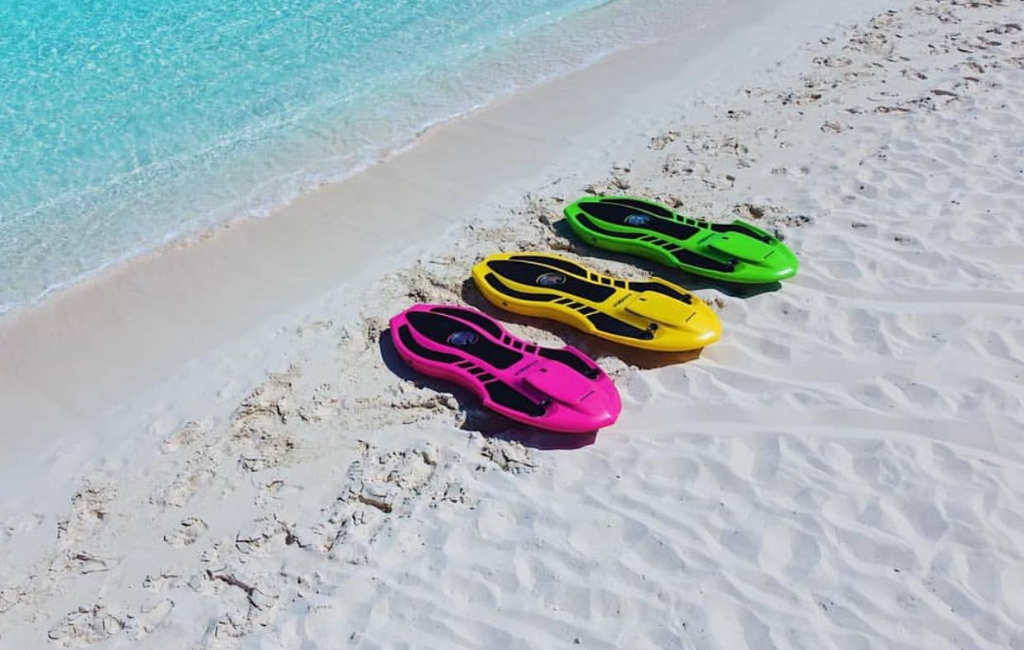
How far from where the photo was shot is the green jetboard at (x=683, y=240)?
521 cm

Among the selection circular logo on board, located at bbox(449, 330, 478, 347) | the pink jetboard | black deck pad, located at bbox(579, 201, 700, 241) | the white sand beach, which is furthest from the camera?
black deck pad, located at bbox(579, 201, 700, 241)

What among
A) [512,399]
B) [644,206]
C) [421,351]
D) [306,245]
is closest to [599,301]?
[512,399]

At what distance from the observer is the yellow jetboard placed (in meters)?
4.73

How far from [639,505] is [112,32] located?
30.8ft

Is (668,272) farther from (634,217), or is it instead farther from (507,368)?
(507,368)

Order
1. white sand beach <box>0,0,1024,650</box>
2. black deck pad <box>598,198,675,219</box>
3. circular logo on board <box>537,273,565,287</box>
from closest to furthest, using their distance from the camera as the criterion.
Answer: white sand beach <box>0,0,1024,650</box> → circular logo on board <box>537,273,565,287</box> → black deck pad <box>598,198,675,219</box>

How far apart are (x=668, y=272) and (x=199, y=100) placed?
5380mm

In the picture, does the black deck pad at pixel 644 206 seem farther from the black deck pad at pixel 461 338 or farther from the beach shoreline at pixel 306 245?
the black deck pad at pixel 461 338

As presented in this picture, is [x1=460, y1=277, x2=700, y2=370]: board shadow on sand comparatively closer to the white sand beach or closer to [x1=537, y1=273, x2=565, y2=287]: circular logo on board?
the white sand beach

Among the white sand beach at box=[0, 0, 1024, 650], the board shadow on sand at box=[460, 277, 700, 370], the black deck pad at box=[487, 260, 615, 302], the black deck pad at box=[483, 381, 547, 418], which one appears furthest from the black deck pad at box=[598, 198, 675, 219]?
the black deck pad at box=[483, 381, 547, 418]

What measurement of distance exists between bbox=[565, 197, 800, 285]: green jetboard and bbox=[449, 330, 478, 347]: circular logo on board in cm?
141

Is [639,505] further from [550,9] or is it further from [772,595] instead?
[550,9]

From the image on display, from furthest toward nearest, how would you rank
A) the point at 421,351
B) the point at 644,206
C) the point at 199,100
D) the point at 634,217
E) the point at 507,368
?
the point at 199,100 < the point at 644,206 < the point at 634,217 < the point at 421,351 < the point at 507,368

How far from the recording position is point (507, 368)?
4.63 m
